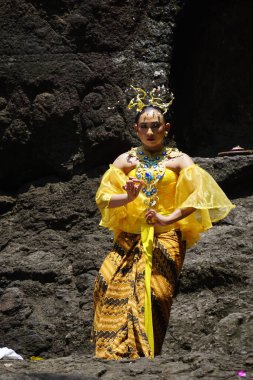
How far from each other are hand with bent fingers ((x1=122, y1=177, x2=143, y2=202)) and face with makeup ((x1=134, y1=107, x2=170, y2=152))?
1.20 feet

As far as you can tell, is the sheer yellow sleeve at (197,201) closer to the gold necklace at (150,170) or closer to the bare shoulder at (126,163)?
the gold necklace at (150,170)

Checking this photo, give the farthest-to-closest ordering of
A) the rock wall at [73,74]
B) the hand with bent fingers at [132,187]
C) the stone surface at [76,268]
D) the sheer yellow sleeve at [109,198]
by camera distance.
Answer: the rock wall at [73,74] → the stone surface at [76,268] → the sheer yellow sleeve at [109,198] → the hand with bent fingers at [132,187]

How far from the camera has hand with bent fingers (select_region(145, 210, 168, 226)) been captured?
18.2ft

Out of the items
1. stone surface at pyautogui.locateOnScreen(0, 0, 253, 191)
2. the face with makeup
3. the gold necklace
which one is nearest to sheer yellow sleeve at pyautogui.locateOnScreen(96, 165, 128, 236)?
the gold necklace

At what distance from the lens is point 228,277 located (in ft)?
22.3

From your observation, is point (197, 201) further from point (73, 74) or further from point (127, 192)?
point (73, 74)

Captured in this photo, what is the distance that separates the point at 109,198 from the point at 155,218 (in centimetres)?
30

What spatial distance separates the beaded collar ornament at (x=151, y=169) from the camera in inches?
224

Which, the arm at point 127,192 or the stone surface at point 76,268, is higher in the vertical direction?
the arm at point 127,192

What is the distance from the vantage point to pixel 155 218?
556cm

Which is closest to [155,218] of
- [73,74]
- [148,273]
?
[148,273]

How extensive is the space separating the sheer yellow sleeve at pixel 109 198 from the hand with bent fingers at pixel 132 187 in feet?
0.66

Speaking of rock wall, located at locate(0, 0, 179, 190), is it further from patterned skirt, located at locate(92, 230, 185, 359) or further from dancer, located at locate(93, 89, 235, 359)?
patterned skirt, located at locate(92, 230, 185, 359)

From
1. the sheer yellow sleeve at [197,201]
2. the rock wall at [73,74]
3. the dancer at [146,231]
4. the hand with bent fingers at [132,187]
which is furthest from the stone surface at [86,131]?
the hand with bent fingers at [132,187]
